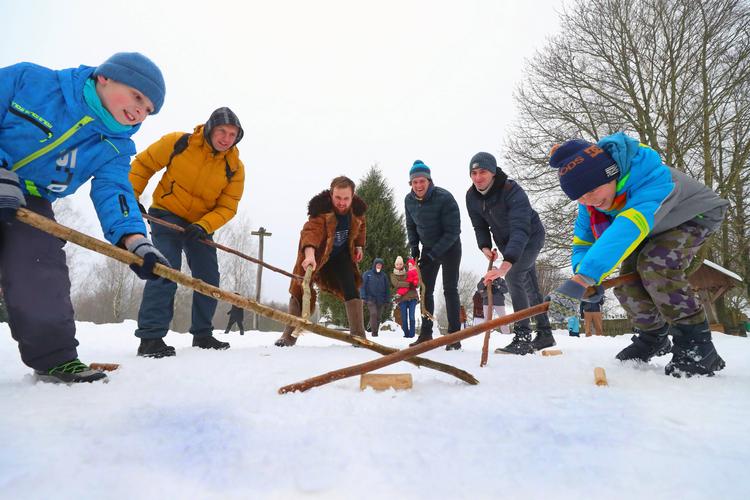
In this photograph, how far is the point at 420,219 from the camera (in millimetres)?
4250

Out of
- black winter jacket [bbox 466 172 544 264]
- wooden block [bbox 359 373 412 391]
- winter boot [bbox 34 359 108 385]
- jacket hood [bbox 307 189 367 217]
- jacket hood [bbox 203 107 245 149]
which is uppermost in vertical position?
jacket hood [bbox 203 107 245 149]

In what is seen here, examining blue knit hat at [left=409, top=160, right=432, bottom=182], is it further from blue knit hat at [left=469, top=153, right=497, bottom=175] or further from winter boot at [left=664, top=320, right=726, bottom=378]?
winter boot at [left=664, top=320, right=726, bottom=378]

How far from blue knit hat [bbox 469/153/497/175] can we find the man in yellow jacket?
6.46 ft

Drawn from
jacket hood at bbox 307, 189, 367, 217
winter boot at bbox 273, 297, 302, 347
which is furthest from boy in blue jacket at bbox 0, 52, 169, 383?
winter boot at bbox 273, 297, 302, 347

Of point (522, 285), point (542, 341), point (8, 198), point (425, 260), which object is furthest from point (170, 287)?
point (542, 341)

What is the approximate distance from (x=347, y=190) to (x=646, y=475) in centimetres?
353

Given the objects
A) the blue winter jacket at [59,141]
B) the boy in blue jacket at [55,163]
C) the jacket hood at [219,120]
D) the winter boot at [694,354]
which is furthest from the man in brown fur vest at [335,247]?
the winter boot at [694,354]

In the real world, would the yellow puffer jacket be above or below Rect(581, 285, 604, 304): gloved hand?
above

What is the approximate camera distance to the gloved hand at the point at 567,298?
193 centimetres

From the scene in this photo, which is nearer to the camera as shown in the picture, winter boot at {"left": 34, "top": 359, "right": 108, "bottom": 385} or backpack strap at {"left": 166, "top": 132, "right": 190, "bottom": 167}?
winter boot at {"left": 34, "top": 359, "right": 108, "bottom": 385}

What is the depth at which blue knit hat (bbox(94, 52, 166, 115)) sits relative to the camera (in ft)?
6.34

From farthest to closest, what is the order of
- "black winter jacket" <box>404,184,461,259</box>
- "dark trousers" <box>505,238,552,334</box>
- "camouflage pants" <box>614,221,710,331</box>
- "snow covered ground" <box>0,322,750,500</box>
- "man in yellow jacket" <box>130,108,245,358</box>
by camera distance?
"black winter jacket" <box>404,184,461,259</box>, "dark trousers" <box>505,238,552,334</box>, "man in yellow jacket" <box>130,108,245,358</box>, "camouflage pants" <box>614,221,710,331</box>, "snow covered ground" <box>0,322,750,500</box>

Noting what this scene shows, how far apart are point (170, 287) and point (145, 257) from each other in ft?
4.78

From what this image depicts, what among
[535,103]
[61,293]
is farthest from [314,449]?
[535,103]
